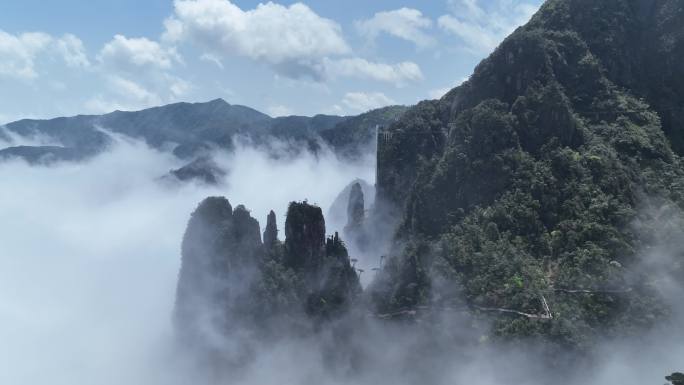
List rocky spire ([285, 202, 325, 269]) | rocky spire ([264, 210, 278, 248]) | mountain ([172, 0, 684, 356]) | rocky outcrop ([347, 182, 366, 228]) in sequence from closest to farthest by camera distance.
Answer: mountain ([172, 0, 684, 356])
rocky spire ([285, 202, 325, 269])
rocky spire ([264, 210, 278, 248])
rocky outcrop ([347, 182, 366, 228])

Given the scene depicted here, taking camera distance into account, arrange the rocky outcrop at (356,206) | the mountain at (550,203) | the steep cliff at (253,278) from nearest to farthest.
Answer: the mountain at (550,203)
the steep cliff at (253,278)
the rocky outcrop at (356,206)

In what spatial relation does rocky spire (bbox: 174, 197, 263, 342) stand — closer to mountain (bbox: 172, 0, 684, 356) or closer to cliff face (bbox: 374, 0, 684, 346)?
mountain (bbox: 172, 0, 684, 356)

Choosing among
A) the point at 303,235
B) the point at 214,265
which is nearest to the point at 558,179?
the point at 303,235

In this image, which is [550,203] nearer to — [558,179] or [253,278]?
[558,179]

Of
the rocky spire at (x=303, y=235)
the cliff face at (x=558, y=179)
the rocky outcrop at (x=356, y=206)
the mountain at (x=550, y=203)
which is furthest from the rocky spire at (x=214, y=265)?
the rocky outcrop at (x=356, y=206)

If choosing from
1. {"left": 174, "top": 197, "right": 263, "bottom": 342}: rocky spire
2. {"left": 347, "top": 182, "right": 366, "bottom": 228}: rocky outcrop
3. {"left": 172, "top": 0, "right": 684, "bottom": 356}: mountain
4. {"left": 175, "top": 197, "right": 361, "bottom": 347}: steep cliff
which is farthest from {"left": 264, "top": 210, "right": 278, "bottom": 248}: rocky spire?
{"left": 347, "top": 182, "right": 366, "bottom": 228}: rocky outcrop

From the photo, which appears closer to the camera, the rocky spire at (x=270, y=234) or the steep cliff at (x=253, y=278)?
the steep cliff at (x=253, y=278)

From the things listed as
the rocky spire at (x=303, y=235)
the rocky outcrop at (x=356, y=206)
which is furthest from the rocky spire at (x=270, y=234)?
the rocky outcrop at (x=356, y=206)

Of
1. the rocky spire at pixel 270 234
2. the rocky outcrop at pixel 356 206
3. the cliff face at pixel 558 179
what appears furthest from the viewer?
the rocky outcrop at pixel 356 206

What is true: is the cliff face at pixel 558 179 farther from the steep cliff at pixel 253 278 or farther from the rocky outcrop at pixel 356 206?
the rocky outcrop at pixel 356 206
